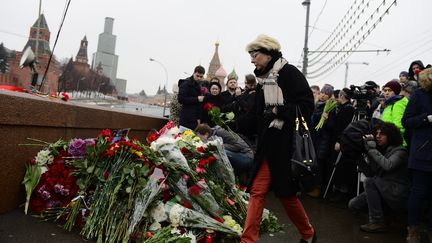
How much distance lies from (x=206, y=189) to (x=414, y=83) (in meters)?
3.33

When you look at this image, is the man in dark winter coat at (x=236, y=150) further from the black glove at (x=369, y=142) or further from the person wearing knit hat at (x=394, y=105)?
the person wearing knit hat at (x=394, y=105)

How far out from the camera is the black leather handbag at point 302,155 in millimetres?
3414

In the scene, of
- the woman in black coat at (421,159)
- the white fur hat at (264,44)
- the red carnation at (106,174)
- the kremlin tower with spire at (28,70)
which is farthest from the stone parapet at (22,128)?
the kremlin tower with spire at (28,70)

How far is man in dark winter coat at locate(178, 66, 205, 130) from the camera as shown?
7535 mm

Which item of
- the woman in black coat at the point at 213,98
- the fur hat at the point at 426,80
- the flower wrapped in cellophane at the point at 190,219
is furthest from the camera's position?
the woman in black coat at the point at 213,98

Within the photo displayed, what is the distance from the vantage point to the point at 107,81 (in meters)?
119

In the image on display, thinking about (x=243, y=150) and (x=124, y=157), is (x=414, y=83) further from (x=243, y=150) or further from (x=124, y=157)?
(x=124, y=157)

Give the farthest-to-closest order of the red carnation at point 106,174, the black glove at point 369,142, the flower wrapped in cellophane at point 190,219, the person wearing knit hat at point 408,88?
the person wearing knit hat at point 408,88, the black glove at point 369,142, the red carnation at point 106,174, the flower wrapped in cellophane at point 190,219

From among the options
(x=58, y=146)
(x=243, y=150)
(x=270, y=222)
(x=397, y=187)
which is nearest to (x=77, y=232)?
(x=58, y=146)

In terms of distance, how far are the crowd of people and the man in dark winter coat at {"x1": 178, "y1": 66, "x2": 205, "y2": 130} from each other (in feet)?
0.06

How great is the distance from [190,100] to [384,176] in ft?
12.3

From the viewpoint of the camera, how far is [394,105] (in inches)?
215

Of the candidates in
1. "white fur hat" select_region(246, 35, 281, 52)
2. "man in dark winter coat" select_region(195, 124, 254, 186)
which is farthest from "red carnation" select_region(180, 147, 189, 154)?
"white fur hat" select_region(246, 35, 281, 52)

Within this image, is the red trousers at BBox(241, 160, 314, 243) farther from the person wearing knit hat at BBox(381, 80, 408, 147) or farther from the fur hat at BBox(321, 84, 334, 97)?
the fur hat at BBox(321, 84, 334, 97)
